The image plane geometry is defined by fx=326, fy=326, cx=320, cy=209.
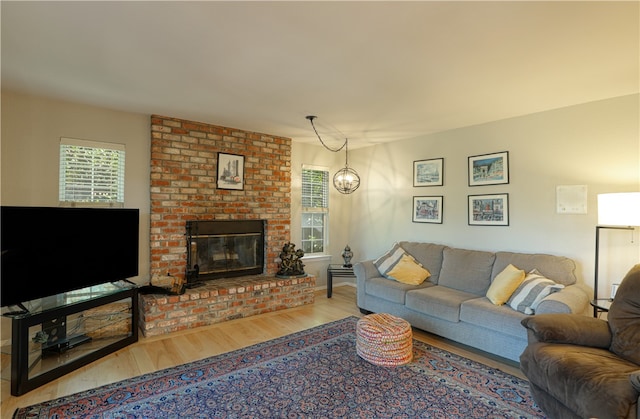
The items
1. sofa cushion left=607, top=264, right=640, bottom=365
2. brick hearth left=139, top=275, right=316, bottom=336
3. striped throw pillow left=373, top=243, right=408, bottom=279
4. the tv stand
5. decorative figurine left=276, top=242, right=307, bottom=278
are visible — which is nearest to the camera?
sofa cushion left=607, top=264, right=640, bottom=365

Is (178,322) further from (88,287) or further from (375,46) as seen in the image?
(375,46)

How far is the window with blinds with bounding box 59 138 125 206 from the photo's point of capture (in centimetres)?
340

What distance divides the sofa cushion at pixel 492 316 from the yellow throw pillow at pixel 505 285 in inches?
2.5

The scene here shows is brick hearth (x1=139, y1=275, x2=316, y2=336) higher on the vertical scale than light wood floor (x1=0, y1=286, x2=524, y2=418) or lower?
higher

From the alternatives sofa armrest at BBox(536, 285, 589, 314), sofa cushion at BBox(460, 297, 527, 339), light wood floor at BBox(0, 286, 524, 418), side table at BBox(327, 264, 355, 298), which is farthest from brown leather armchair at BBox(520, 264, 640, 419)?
side table at BBox(327, 264, 355, 298)

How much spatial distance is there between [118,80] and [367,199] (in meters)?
3.91

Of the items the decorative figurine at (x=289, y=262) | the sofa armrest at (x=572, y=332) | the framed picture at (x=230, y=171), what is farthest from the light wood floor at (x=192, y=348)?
the framed picture at (x=230, y=171)

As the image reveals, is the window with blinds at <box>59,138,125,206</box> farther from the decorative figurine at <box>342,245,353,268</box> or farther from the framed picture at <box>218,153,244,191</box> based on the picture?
the decorative figurine at <box>342,245,353,268</box>

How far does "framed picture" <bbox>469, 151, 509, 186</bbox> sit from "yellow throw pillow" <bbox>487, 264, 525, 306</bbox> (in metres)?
1.15

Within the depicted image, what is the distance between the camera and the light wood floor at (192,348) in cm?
250

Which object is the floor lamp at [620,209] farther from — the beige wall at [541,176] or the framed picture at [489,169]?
the framed picture at [489,169]

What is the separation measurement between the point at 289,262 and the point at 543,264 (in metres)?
3.09

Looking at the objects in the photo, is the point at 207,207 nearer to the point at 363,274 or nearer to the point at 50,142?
the point at 50,142

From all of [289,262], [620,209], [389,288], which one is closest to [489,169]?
[620,209]
